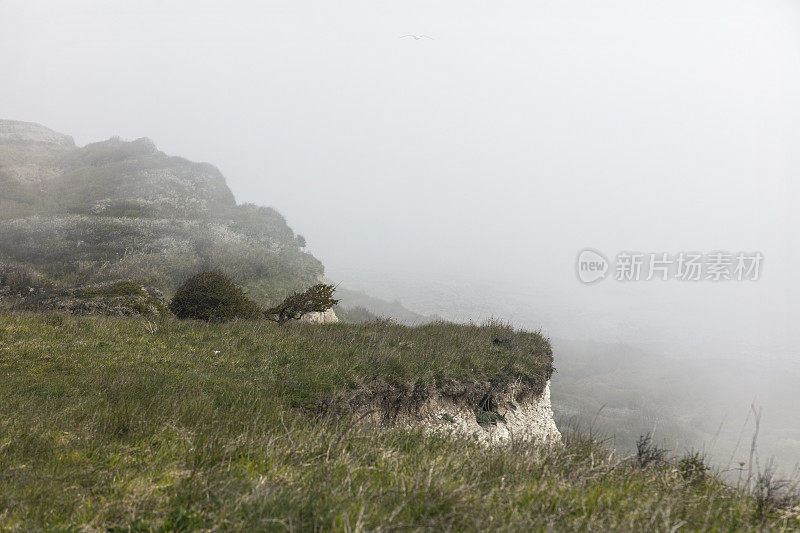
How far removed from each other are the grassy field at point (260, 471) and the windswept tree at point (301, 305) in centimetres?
808

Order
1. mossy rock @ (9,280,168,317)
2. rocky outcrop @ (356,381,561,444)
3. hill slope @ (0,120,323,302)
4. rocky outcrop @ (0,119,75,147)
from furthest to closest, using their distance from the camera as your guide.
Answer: rocky outcrop @ (0,119,75,147) < hill slope @ (0,120,323,302) < mossy rock @ (9,280,168,317) < rocky outcrop @ (356,381,561,444)

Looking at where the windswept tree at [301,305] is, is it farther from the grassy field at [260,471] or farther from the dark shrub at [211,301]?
the grassy field at [260,471]

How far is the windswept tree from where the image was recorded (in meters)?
16.5

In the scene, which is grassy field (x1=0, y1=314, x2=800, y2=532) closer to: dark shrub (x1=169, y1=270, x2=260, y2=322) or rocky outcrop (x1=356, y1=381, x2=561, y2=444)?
rocky outcrop (x1=356, y1=381, x2=561, y2=444)

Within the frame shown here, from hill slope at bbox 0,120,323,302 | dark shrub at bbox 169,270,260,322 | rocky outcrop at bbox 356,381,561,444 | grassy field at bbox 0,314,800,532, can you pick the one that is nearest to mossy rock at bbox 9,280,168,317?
dark shrub at bbox 169,270,260,322

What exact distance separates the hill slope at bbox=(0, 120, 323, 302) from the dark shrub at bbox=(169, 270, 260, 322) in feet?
37.1

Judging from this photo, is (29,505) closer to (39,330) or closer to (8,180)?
(39,330)

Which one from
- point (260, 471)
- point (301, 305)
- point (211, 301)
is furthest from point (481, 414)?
point (211, 301)

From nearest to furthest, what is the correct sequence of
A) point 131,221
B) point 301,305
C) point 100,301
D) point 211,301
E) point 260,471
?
1. point 260,471
2. point 100,301
3. point 211,301
4. point 301,305
5. point 131,221

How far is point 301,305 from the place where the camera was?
16766 mm

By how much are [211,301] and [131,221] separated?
2623 centimetres

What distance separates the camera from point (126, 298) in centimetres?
1517

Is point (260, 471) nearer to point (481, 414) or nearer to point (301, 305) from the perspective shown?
point (481, 414)

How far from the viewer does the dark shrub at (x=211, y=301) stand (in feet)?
49.7
